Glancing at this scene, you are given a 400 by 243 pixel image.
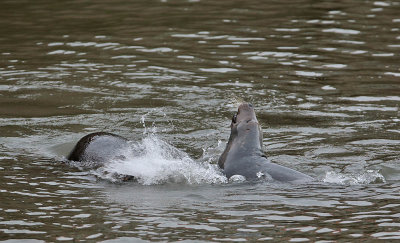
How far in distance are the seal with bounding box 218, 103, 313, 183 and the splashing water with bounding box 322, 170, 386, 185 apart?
1.08 feet

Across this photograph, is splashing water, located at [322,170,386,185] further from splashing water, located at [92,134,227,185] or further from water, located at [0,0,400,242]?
splashing water, located at [92,134,227,185]

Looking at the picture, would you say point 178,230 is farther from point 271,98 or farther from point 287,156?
point 271,98

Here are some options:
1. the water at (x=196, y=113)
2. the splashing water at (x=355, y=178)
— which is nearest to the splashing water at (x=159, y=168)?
the water at (x=196, y=113)

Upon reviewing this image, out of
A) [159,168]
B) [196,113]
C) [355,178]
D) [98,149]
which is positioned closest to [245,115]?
[159,168]

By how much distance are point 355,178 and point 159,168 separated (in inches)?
79.8

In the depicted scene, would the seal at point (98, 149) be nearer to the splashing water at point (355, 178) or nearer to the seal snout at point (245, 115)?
the seal snout at point (245, 115)

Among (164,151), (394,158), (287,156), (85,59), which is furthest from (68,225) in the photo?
(85,59)

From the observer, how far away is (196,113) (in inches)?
438

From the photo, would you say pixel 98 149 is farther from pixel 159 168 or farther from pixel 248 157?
pixel 248 157

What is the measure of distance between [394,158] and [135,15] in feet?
30.7

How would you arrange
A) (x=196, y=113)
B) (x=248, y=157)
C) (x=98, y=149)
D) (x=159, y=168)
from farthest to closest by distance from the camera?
(x=196, y=113) → (x=98, y=149) → (x=159, y=168) → (x=248, y=157)

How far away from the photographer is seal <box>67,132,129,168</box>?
8.87 m

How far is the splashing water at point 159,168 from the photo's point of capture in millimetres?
8227

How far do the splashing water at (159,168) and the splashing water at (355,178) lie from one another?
43.1 inches
